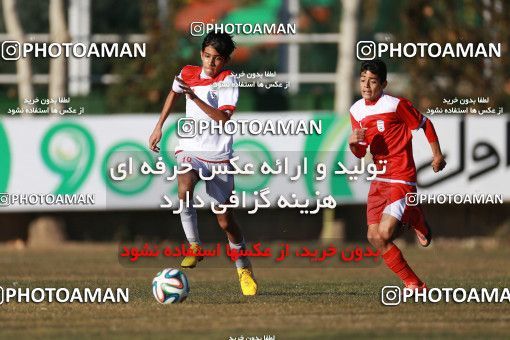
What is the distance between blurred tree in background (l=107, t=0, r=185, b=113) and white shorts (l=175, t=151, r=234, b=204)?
12.7 metres

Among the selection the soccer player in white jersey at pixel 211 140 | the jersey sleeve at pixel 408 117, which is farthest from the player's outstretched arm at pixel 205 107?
the jersey sleeve at pixel 408 117

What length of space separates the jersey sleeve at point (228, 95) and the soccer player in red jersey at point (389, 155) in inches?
44.7

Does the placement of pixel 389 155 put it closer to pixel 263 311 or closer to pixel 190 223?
pixel 190 223

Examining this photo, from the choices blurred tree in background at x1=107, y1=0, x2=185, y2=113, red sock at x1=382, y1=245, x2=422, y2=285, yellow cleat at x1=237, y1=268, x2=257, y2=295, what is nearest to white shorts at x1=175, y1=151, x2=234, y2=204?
yellow cleat at x1=237, y1=268, x2=257, y2=295

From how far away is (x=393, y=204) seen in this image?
13.2m

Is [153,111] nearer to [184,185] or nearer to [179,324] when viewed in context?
[184,185]

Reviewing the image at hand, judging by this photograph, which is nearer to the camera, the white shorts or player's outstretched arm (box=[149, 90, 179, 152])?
player's outstretched arm (box=[149, 90, 179, 152])

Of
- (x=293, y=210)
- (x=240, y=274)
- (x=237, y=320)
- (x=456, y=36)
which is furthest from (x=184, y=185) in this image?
(x=456, y=36)

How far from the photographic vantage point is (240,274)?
542 inches

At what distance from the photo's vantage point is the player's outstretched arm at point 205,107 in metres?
13.0

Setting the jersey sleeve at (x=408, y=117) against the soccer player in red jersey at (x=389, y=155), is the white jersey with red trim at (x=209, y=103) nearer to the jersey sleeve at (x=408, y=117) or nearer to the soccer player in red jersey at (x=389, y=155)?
the soccer player in red jersey at (x=389, y=155)

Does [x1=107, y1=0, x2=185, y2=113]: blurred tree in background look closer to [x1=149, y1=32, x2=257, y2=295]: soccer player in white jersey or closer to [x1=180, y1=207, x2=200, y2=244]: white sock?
[x1=149, y1=32, x2=257, y2=295]: soccer player in white jersey

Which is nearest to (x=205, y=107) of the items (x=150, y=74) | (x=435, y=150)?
(x=435, y=150)

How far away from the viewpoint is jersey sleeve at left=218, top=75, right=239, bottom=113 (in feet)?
44.0
